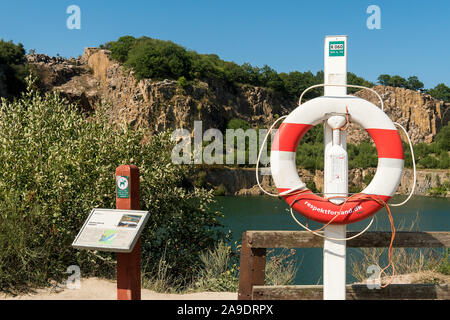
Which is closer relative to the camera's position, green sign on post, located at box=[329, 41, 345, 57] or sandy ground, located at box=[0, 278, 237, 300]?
green sign on post, located at box=[329, 41, 345, 57]

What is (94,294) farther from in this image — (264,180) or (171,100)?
(171,100)

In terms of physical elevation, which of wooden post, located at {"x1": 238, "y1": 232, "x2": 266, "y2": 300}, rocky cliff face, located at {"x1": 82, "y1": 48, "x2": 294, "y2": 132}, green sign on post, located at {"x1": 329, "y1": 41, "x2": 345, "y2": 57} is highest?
rocky cliff face, located at {"x1": 82, "y1": 48, "x2": 294, "y2": 132}

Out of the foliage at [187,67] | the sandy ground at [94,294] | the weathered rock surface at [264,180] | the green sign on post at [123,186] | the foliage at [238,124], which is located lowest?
the weathered rock surface at [264,180]

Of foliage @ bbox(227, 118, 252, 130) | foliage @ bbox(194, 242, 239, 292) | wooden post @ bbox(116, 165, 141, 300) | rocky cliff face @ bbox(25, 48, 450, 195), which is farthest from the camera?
foliage @ bbox(227, 118, 252, 130)

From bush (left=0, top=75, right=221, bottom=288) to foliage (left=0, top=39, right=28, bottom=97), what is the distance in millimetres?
27882

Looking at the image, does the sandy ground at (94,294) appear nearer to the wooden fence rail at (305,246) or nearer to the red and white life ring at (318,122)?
the wooden fence rail at (305,246)

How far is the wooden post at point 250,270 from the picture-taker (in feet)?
7.42

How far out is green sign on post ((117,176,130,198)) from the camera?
2264 millimetres

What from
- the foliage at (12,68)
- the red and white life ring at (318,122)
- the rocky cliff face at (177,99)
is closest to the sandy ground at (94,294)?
the red and white life ring at (318,122)

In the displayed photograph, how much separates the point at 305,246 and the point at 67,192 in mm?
2426

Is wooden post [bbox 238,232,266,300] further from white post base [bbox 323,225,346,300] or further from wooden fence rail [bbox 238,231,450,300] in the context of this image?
white post base [bbox 323,225,346,300]

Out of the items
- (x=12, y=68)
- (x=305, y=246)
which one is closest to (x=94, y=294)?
(x=305, y=246)

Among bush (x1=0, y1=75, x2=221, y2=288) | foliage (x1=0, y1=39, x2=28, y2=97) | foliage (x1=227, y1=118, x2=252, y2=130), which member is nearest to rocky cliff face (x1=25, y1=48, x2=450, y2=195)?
foliage (x1=227, y1=118, x2=252, y2=130)

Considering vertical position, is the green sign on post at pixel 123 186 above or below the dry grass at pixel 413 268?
above
